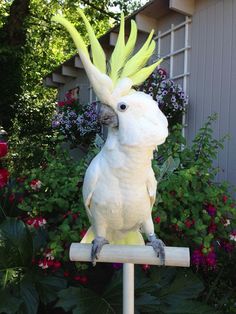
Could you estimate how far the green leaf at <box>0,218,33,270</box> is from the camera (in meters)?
2.71

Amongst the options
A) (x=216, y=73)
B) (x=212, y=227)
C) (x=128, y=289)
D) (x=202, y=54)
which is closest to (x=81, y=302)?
(x=128, y=289)

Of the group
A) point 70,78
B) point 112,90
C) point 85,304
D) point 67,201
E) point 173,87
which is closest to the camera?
point 112,90

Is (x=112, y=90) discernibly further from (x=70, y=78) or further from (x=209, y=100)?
(x=70, y=78)

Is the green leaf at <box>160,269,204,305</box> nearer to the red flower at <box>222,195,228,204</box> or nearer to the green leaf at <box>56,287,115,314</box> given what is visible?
the green leaf at <box>56,287,115,314</box>

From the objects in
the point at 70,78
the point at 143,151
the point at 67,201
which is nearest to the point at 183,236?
the point at 67,201

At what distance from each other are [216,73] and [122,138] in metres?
3.47

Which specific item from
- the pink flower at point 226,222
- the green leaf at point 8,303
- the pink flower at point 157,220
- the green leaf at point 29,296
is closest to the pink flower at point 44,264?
the green leaf at point 29,296

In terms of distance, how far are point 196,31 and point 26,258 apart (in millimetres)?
3628

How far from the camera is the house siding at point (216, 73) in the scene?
14.7 ft

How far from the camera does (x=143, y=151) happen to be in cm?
161

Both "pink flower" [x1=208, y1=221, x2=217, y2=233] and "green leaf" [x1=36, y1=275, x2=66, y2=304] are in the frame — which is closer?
"green leaf" [x1=36, y1=275, x2=66, y2=304]

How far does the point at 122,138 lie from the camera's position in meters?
1.60

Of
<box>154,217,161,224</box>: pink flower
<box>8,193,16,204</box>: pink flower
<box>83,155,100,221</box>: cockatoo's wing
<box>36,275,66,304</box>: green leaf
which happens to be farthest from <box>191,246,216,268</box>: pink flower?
<box>8,193,16,204</box>: pink flower

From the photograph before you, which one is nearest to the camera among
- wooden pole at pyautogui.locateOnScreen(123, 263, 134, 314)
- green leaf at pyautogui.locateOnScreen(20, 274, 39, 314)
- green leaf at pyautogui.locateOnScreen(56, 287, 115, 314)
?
wooden pole at pyautogui.locateOnScreen(123, 263, 134, 314)
